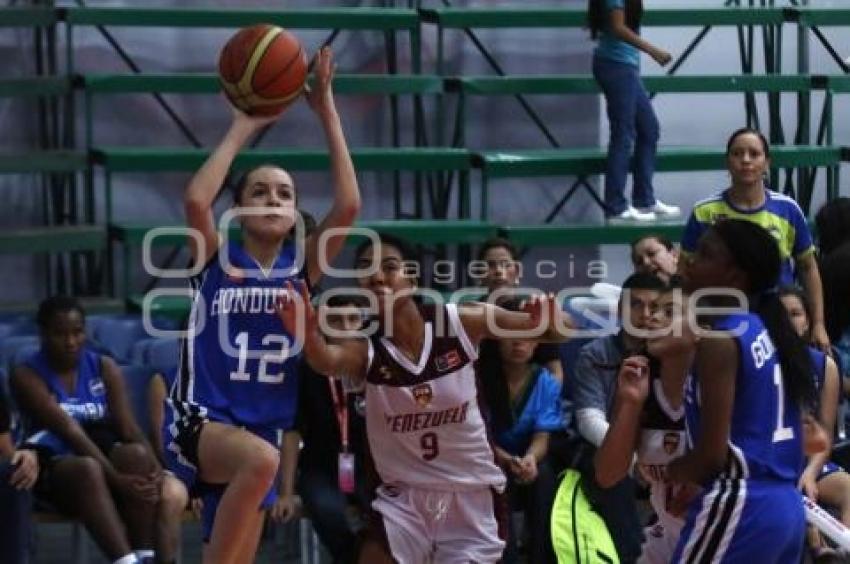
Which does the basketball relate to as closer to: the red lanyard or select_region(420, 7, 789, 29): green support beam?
the red lanyard

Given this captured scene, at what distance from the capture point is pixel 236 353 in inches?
242

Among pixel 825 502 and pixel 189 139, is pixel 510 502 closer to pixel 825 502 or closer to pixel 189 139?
pixel 825 502

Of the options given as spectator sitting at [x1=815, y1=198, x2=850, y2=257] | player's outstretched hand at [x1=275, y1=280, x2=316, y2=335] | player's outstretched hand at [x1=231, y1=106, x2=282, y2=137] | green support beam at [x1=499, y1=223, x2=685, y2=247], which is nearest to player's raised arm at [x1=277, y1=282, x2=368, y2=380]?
player's outstretched hand at [x1=275, y1=280, x2=316, y2=335]

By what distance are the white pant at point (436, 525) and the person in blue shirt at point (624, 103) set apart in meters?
4.87

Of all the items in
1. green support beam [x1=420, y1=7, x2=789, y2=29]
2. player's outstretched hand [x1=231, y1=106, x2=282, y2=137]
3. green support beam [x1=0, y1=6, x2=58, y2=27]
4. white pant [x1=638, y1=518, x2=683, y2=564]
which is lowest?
white pant [x1=638, y1=518, x2=683, y2=564]

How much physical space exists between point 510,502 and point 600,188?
474 centimetres

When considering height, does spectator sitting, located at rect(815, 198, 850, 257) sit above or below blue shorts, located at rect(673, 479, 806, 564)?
above

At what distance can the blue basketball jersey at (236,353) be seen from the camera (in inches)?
242

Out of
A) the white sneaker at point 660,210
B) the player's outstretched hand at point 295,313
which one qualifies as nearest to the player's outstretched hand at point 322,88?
the player's outstretched hand at point 295,313

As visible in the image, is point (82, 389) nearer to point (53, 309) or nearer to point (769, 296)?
point (53, 309)

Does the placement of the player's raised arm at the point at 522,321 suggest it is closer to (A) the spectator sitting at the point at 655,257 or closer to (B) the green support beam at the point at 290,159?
(A) the spectator sitting at the point at 655,257

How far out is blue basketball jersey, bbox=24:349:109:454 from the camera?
7973 mm

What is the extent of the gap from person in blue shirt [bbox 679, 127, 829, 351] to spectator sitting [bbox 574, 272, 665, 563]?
28.1 inches

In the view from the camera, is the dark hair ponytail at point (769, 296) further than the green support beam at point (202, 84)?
No
